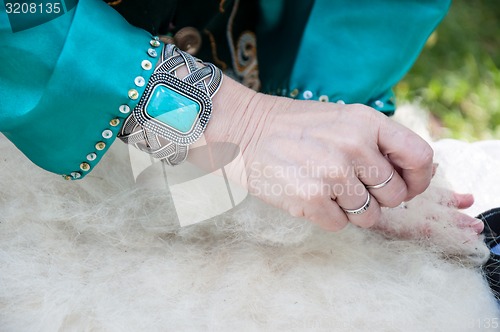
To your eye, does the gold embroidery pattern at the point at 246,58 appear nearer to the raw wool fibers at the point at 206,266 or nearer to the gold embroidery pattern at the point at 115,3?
the gold embroidery pattern at the point at 115,3

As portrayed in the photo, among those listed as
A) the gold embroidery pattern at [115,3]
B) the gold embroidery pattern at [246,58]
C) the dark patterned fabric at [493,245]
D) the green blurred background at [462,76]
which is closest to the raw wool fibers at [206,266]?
the dark patterned fabric at [493,245]

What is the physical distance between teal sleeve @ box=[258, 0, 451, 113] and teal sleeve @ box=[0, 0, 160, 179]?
0.39 m

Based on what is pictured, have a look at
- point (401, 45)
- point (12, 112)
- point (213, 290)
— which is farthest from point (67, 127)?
point (401, 45)

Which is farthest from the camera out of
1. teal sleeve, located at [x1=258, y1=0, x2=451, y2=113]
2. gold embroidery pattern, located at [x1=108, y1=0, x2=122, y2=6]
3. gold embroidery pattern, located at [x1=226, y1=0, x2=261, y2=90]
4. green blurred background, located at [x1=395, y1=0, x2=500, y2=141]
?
green blurred background, located at [x1=395, y1=0, x2=500, y2=141]

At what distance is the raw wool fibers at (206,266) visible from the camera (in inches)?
26.8

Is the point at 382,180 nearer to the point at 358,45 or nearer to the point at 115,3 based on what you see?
the point at 358,45

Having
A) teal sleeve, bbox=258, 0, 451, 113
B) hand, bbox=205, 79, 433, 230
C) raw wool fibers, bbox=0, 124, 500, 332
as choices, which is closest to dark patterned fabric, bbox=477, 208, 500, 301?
raw wool fibers, bbox=0, 124, 500, 332

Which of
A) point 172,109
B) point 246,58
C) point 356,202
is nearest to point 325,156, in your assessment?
point 356,202

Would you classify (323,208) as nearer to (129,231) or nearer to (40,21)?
(129,231)

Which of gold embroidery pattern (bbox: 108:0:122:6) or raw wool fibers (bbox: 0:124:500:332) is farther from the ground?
gold embroidery pattern (bbox: 108:0:122:6)

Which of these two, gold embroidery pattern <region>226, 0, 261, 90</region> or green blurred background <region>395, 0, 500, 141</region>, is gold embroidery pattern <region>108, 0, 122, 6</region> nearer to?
gold embroidery pattern <region>226, 0, 261, 90</region>

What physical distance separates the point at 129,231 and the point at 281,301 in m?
0.23

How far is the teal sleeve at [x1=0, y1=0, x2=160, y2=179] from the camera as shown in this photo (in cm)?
68

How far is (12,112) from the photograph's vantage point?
690mm
